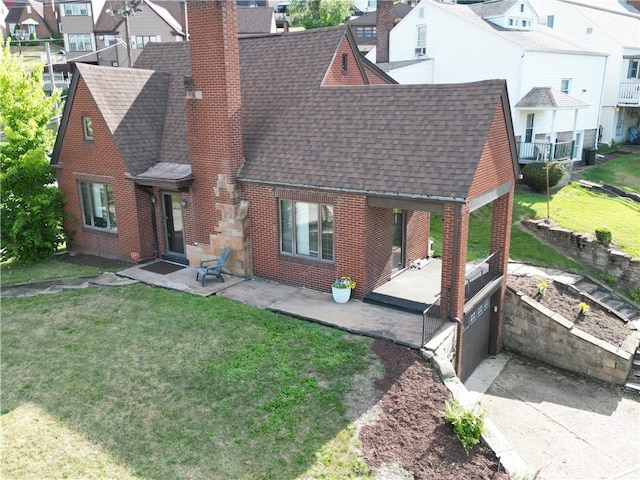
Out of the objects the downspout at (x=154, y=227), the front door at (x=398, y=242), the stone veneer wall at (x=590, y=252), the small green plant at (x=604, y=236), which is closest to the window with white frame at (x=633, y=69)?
the stone veneer wall at (x=590, y=252)

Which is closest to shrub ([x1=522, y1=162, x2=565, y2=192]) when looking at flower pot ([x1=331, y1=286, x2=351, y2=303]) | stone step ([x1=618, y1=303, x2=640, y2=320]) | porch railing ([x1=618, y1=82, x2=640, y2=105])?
stone step ([x1=618, y1=303, x2=640, y2=320])

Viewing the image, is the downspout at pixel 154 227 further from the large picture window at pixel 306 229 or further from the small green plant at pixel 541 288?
the small green plant at pixel 541 288

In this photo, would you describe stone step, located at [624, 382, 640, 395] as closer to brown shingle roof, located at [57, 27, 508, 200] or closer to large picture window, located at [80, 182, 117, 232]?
brown shingle roof, located at [57, 27, 508, 200]

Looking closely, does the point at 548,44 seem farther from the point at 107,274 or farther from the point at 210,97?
the point at 107,274

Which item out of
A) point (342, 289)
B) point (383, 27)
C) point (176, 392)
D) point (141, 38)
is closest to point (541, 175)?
point (342, 289)

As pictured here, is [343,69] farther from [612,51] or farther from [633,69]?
[633,69]
